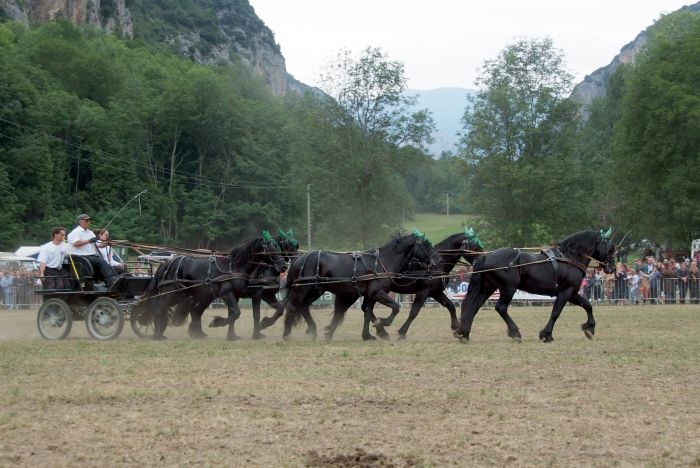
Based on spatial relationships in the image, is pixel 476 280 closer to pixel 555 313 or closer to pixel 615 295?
pixel 555 313

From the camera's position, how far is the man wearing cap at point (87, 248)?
19.4 m

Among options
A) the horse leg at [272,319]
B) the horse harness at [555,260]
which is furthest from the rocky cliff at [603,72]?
the horse leg at [272,319]

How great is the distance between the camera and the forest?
5294cm

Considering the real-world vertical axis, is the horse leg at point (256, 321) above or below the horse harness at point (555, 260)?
below

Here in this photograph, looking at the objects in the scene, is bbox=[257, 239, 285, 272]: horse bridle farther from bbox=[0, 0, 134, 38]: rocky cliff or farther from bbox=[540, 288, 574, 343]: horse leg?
bbox=[0, 0, 134, 38]: rocky cliff

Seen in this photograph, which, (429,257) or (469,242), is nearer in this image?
(429,257)

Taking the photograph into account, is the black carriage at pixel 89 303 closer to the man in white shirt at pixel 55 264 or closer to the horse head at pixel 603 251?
the man in white shirt at pixel 55 264

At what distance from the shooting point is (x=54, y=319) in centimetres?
1998

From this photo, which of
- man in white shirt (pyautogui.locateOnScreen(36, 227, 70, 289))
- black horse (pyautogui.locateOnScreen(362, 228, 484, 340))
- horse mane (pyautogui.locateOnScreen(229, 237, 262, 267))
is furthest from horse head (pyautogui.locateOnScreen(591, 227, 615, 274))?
man in white shirt (pyautogui.locateOnScreen(36, 227, 70, 289))

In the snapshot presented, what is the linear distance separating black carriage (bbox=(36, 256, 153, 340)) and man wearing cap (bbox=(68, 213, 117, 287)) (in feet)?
0.60

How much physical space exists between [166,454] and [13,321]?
21.0m

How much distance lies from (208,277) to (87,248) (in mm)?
2614

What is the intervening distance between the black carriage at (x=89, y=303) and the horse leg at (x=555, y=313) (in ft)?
27.0

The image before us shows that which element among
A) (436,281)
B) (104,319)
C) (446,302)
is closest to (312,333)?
(436,281)
